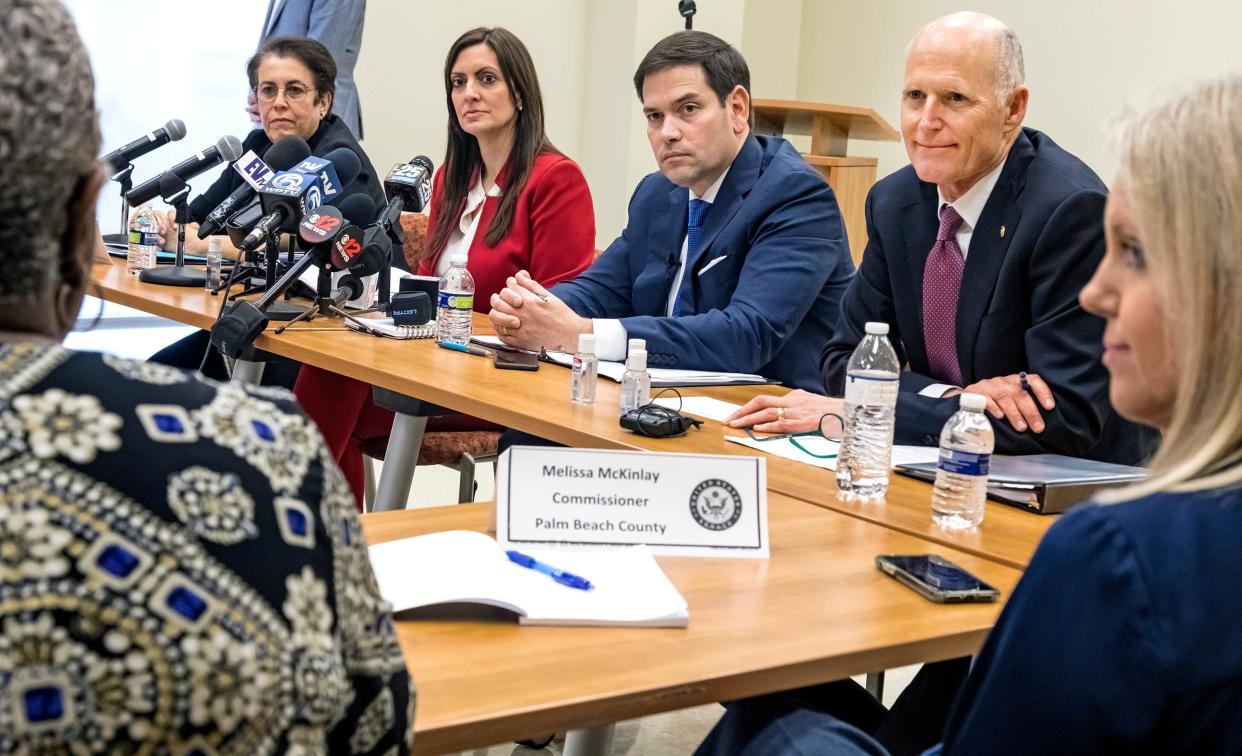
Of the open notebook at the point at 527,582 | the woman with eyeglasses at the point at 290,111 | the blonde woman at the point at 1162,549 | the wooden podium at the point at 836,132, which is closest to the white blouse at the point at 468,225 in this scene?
the woman with eyeglasses at the point at 290,111

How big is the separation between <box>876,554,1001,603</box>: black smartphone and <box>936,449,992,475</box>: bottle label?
21 cm

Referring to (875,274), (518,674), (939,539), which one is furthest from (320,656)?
(875,274)

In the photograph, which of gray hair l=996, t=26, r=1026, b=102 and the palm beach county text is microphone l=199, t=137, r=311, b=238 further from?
the palm beach county text

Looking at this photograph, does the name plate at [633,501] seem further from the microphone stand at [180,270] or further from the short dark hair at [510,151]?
the microphone stand at [180,270]

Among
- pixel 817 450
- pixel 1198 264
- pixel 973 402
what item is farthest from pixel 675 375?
pixel 1198 264

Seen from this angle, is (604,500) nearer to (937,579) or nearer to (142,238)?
(937,579)

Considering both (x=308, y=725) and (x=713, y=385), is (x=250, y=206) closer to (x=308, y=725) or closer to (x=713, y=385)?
(x=713, y=385)

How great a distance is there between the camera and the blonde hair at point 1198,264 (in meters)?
0.91

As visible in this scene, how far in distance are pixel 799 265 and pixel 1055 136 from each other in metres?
4.07

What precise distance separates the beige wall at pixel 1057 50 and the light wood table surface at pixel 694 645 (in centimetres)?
444

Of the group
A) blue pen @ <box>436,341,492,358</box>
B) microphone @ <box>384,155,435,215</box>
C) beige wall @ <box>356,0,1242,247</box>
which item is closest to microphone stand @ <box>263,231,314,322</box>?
microphone @ <box>384,155,435,215</box>

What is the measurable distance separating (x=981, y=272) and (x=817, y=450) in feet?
1.92

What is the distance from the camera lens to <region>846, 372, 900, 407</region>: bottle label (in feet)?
6.21

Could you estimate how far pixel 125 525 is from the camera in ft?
2.46
